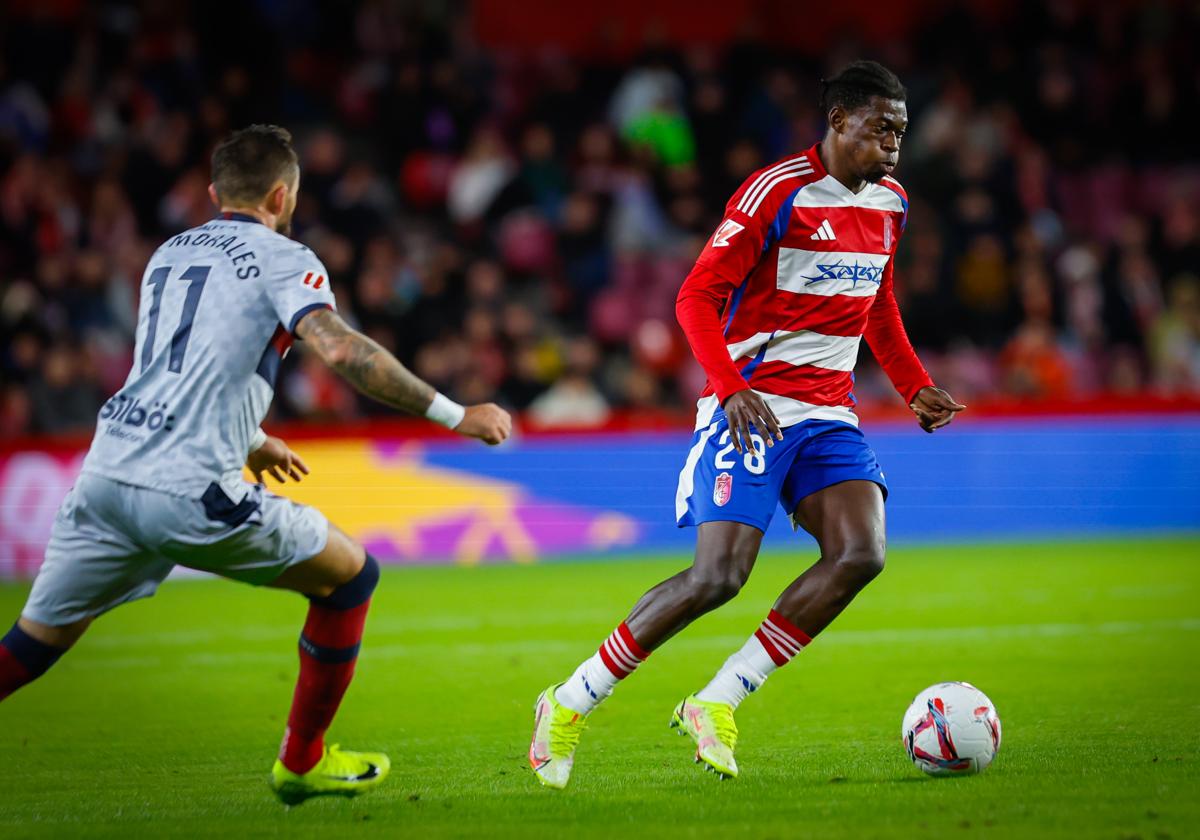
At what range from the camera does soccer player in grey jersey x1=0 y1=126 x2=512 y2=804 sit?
4.73 meters

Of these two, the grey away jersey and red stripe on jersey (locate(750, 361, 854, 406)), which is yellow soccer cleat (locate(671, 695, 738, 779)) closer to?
red stripe on jersey (locate(750, 361, 854, 406))

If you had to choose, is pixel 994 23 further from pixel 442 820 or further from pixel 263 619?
pixel 442 820

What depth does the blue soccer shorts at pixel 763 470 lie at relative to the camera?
5602 mm

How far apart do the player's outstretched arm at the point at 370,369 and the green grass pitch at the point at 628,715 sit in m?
1.32

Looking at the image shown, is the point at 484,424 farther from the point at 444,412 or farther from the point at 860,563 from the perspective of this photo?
the point at 860,563

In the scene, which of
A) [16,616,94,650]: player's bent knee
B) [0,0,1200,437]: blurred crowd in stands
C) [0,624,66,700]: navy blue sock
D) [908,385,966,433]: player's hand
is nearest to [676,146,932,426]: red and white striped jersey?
[908,385,966,433]: player's hand

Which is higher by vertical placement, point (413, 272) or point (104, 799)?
point (104, 799)

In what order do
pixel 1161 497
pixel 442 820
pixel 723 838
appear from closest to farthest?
pixel 723 838 < pixel 442 820 < pixel 1161 497

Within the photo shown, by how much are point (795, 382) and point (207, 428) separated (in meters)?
2.25

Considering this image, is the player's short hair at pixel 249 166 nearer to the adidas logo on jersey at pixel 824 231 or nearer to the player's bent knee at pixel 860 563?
the adidas logo on jersey at pixel 824 231

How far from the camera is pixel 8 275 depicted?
49.2 ft

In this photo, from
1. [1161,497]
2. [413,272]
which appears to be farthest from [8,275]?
[1161,497]

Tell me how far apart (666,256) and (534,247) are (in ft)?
4.66

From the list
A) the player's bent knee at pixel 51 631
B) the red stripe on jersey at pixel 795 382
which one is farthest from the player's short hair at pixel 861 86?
the player's bent knee at pixel 51 631
